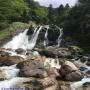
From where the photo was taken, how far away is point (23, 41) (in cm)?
6994

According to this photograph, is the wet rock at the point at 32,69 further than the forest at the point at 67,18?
No

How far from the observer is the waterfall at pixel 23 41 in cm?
6669

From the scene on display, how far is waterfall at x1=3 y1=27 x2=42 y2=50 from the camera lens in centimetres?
6669

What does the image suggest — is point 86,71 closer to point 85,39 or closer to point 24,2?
point 85,39

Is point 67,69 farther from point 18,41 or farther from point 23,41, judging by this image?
point 23,41

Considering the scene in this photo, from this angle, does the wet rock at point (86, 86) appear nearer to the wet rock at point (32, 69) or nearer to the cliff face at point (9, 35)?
the wet rock at point (32, 69)

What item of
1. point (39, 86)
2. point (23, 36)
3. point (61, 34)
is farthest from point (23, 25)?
point (39, 86)

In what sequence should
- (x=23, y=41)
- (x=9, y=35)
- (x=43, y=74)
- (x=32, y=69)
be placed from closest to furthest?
(x=43, y=74), (x=32, y=69), (x=9, y=35), (x=23, y=41)

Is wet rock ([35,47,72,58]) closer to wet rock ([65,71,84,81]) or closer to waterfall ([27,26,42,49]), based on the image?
waterfall ([27,26,42,49])

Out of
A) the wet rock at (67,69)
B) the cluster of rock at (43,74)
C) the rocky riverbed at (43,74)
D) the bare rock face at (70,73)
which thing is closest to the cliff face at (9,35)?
the rocky riverbed at (43,74)

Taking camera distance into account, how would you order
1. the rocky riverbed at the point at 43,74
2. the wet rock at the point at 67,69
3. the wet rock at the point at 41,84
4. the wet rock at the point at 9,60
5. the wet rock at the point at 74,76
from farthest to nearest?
the wet rock at the point at 9,60, the wet rock at the point at 67,69, the wet rock at the point at 74,76, the rocky riverbed at the point at 43,74, the wet rock at the point at 41,84

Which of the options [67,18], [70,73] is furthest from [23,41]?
[70,73]

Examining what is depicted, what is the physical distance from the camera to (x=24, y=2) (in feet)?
347

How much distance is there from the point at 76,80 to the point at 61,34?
28.4m
